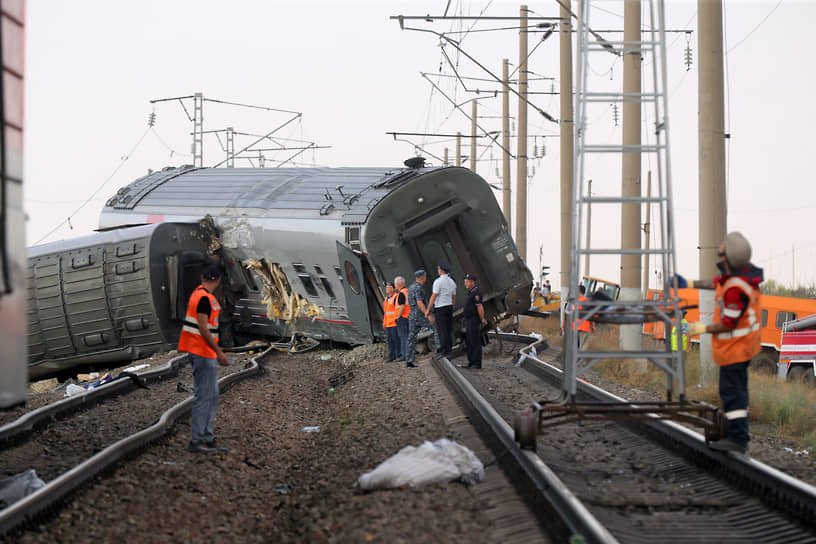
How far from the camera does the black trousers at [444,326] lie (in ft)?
48.0

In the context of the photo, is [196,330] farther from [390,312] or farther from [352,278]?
[352,278]

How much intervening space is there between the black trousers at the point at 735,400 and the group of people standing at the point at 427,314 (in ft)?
25.1

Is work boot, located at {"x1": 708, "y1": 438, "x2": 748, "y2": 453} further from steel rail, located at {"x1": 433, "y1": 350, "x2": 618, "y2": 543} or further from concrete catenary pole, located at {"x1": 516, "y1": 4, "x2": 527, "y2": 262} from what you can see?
concrete catenary pole, located at {"x1": 516, "y1": 4, "x2": 527, "y2": 262}

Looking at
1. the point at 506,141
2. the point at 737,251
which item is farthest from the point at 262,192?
the point at 506,141

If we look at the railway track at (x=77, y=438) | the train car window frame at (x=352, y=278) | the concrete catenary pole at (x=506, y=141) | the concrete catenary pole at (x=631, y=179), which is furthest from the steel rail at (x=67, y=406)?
the concrete catenary pole at (x=506, y=141)

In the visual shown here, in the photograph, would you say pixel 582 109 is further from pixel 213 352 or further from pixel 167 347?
pixel 167 347

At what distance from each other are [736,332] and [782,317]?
1363 centimetres

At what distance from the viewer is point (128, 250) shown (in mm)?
15859

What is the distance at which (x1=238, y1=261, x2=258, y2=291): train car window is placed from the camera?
17516 mm

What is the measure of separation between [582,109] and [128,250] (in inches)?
451

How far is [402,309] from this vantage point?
47.7 ft

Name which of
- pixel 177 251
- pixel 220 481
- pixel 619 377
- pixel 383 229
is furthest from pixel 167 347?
pixel 220 481

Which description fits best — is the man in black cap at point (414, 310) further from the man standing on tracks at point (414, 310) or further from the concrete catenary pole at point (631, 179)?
the concrete catenary pole at point (631, 179)

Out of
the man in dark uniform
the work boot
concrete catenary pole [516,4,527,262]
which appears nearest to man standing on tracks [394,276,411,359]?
the man in dark uniform
